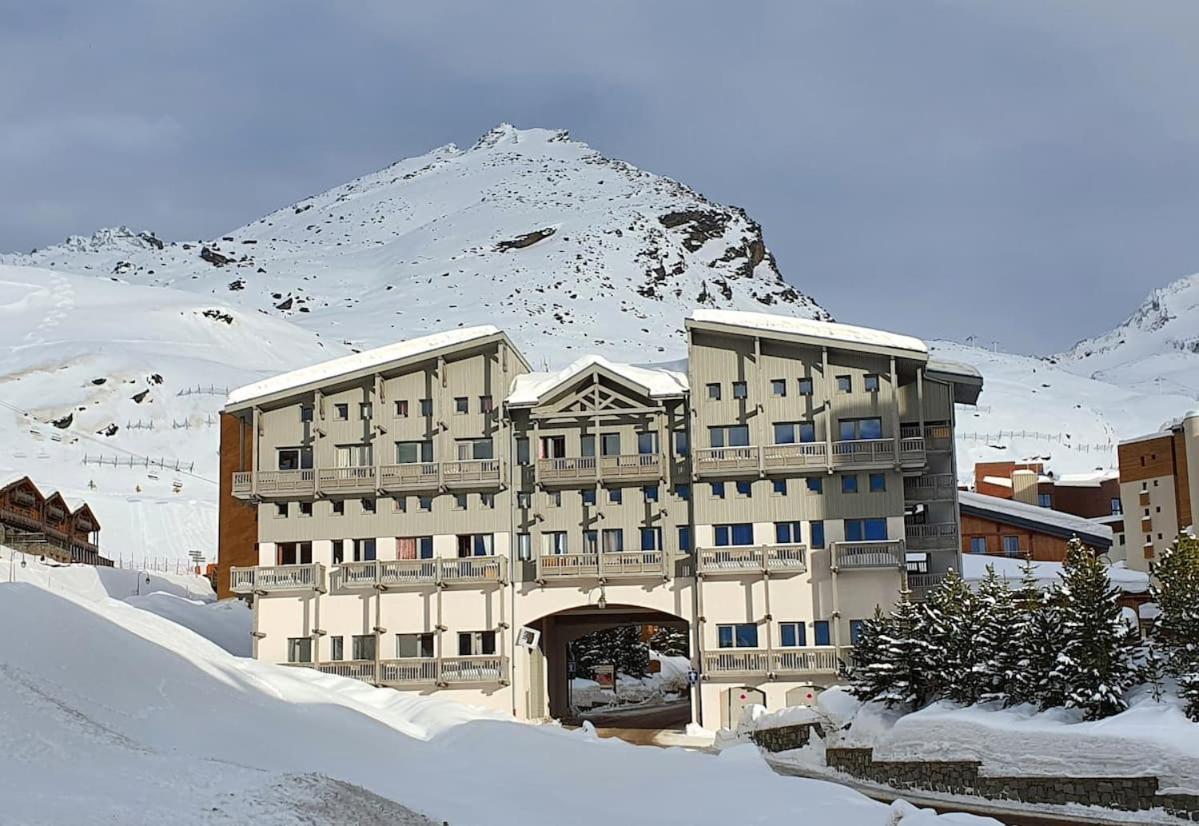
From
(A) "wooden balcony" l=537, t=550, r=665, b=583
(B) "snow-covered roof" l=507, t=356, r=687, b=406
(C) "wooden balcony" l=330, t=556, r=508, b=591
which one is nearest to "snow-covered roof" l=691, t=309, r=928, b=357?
(B) "snow-covered roof" l=507, t=356, r=687, b=406

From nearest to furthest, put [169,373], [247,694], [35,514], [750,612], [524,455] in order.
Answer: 1. [247,694]
2. [750,612]
3. [524,455]
4. [35,514]
5. [169,373]

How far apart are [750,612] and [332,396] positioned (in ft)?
65.1

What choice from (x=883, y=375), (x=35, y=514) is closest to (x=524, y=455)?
(x=883, y=375)

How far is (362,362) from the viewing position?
59.5 meters

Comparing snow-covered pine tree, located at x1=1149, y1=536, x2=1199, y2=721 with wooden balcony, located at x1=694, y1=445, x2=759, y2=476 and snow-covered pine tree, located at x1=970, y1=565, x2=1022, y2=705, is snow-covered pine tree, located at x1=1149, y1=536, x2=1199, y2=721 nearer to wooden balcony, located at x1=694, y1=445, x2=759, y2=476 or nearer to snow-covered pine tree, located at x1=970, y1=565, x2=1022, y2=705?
snow-covered pine tree, located at x1=970, y1=565, x2=1022, y2=705

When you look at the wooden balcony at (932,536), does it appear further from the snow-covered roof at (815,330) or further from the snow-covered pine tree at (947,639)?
the snow-covered pine tree at (947,639)

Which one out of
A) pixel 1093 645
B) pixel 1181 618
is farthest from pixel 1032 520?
pixel 1181 618

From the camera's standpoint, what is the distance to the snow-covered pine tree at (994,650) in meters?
40.9

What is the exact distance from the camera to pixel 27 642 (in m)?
29.2

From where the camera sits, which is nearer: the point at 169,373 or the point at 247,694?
the point at 247,694

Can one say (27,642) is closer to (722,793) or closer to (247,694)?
(247,694)

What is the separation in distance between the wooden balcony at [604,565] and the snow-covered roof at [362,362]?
979 centimetres

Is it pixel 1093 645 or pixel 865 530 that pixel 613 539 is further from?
pixel 1093 645

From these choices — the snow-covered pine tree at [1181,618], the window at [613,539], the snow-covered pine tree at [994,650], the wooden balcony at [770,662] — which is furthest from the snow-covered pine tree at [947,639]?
the window at [613,539]
